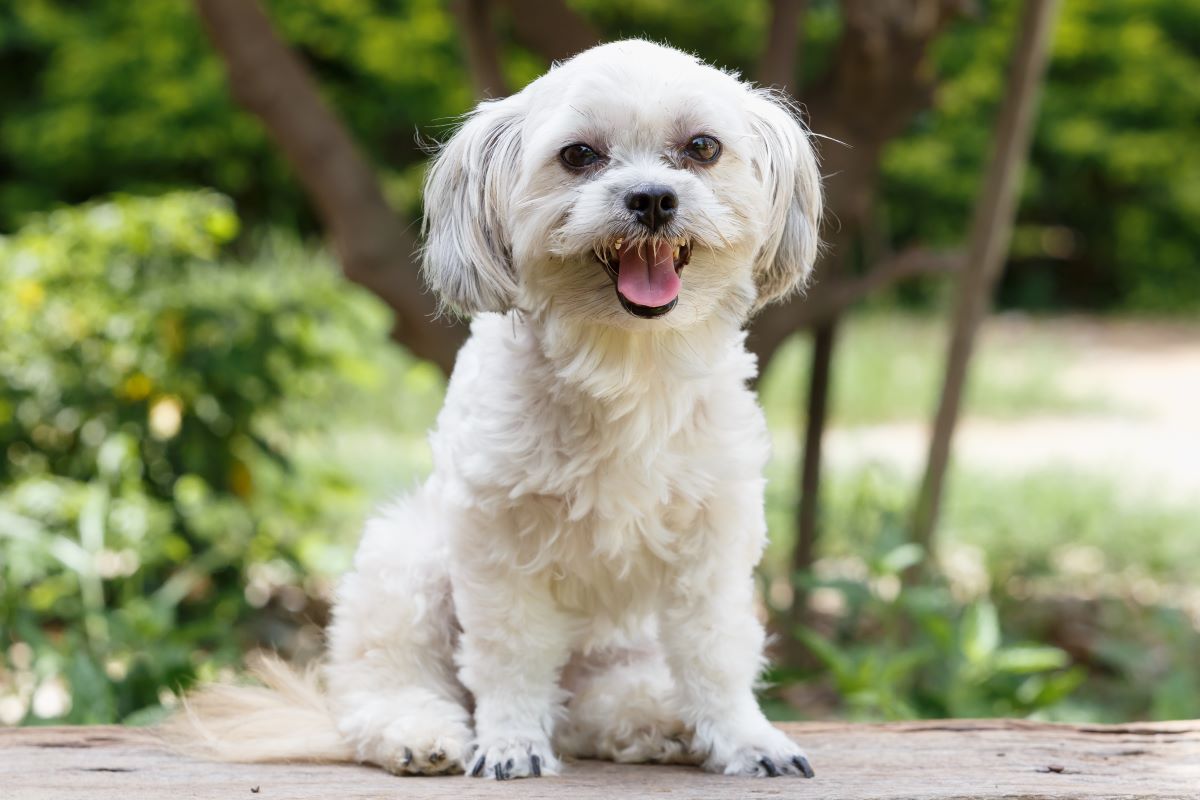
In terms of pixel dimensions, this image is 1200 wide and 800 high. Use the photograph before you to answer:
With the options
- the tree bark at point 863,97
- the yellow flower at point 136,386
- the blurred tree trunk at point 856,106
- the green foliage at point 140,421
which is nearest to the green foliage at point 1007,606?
the blurred tree trunk at point 856,106

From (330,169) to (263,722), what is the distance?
2.03 metres

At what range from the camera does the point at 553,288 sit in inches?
86.5

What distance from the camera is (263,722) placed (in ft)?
8.70

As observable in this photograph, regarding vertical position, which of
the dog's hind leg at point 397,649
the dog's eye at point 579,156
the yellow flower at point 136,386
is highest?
the dog's eye at point 579,156

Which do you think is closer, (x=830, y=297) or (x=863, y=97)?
(x=863, y=97)

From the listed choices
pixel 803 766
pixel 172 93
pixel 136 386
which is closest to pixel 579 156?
pixel 803 766

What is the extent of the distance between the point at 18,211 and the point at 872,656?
37.3ft

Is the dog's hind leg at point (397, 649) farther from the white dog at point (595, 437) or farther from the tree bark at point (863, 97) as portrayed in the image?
the tree bark at point (863, 97)

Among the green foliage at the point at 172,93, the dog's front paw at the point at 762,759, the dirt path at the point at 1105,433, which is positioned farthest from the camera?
the green foliage at the point at 172,93

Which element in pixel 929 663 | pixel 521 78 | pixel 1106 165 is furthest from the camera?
pixel 1106 165

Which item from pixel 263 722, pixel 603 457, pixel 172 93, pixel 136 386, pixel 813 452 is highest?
pixel 172 93

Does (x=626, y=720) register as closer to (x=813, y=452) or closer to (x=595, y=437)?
(x=595, y=437)

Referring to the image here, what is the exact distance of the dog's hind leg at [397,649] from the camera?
2439 mm

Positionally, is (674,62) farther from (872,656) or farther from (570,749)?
(872,656)
